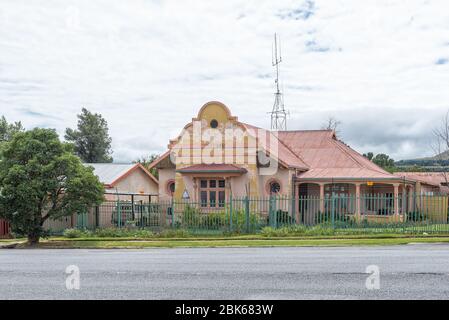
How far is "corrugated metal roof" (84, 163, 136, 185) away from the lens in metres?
39.2

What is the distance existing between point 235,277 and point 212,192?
83.4 ft

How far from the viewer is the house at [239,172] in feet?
124

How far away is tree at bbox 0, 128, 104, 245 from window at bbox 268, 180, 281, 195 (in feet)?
40.9

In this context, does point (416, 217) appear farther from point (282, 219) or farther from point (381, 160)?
point (381, 160)

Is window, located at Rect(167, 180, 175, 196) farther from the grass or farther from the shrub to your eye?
the grass

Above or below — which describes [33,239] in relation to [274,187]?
below

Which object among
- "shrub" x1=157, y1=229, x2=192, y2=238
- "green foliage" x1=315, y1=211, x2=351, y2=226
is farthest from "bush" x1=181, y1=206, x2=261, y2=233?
"green foliage" x1=315, y1=211, x2=351, y2=226

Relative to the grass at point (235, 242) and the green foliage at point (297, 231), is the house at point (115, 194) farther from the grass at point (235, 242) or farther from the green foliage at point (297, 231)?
the green foliage at point (297, 231)

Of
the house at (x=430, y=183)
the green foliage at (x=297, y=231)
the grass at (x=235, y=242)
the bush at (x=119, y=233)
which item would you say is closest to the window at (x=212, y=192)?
the bush at (x=119, y=233)

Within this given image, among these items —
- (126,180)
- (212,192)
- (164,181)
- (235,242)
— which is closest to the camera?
(235,242)

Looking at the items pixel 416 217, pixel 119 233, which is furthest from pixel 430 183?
pixel 119 233

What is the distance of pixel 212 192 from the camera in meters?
38.9
